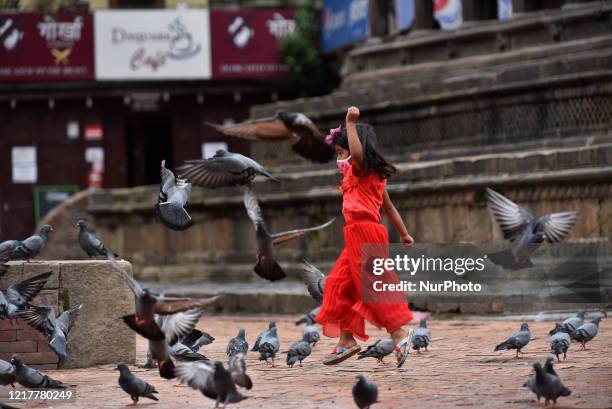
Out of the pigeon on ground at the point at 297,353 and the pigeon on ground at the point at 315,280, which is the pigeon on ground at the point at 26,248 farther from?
the pigeon on ground at the point at 297,353

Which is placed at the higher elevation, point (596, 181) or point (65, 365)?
point (596, 181)

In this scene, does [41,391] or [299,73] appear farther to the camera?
[299,73]

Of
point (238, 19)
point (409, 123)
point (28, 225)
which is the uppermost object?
point (238, 19)

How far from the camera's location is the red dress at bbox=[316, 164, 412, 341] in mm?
8648

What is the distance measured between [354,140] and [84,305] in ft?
8.59

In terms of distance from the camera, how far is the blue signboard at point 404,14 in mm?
25062

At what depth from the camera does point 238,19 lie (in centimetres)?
3269

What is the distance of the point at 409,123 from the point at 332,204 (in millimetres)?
2432

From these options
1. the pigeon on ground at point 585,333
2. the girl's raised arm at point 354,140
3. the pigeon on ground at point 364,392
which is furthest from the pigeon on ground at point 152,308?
the pigeon on ground at point 585,333

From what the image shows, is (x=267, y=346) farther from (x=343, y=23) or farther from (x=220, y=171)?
(x=343, y=23)

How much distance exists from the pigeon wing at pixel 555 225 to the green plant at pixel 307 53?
20.1 metres

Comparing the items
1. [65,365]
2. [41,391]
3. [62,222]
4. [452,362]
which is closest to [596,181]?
[452,362]

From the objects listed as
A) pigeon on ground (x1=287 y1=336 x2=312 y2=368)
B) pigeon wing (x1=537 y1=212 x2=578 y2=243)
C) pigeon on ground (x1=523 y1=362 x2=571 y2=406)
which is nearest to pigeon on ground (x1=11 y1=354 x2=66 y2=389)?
pigeon on ground (x1=287 y1=336 x2=312 y2=368)

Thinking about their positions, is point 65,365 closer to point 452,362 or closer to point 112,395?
point 112,395
